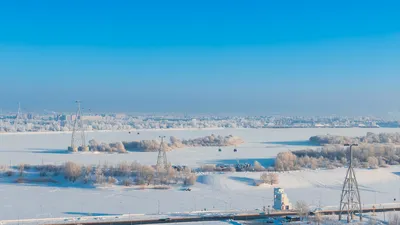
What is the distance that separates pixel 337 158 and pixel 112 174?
15.2 metres

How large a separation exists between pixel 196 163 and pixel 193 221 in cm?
1404

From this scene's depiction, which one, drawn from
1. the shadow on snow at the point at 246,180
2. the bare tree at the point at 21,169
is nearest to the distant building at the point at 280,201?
the shadow on snow at the point at 246,180

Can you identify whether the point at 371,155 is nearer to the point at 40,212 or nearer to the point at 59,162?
the point at 59,162

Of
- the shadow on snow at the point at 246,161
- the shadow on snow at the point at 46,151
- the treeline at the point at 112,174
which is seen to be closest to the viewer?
the treeline at the point at 112,174

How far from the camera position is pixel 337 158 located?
31359 mm

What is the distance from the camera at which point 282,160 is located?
89.6 feet

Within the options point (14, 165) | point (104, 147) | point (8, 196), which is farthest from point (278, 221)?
point (104, 147)

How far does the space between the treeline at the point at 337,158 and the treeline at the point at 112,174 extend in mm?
6285

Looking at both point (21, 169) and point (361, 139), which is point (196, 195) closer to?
point (21, 169)

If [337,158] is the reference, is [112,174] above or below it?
below

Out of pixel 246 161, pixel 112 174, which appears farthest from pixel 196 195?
pixel 246 161

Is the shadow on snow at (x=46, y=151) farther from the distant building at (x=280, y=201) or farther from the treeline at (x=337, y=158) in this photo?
the distant building at (x=280, y=201)

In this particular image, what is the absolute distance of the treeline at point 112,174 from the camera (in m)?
21.6

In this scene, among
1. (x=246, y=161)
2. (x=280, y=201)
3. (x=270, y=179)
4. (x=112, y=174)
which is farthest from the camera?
(x=246, y=161)
